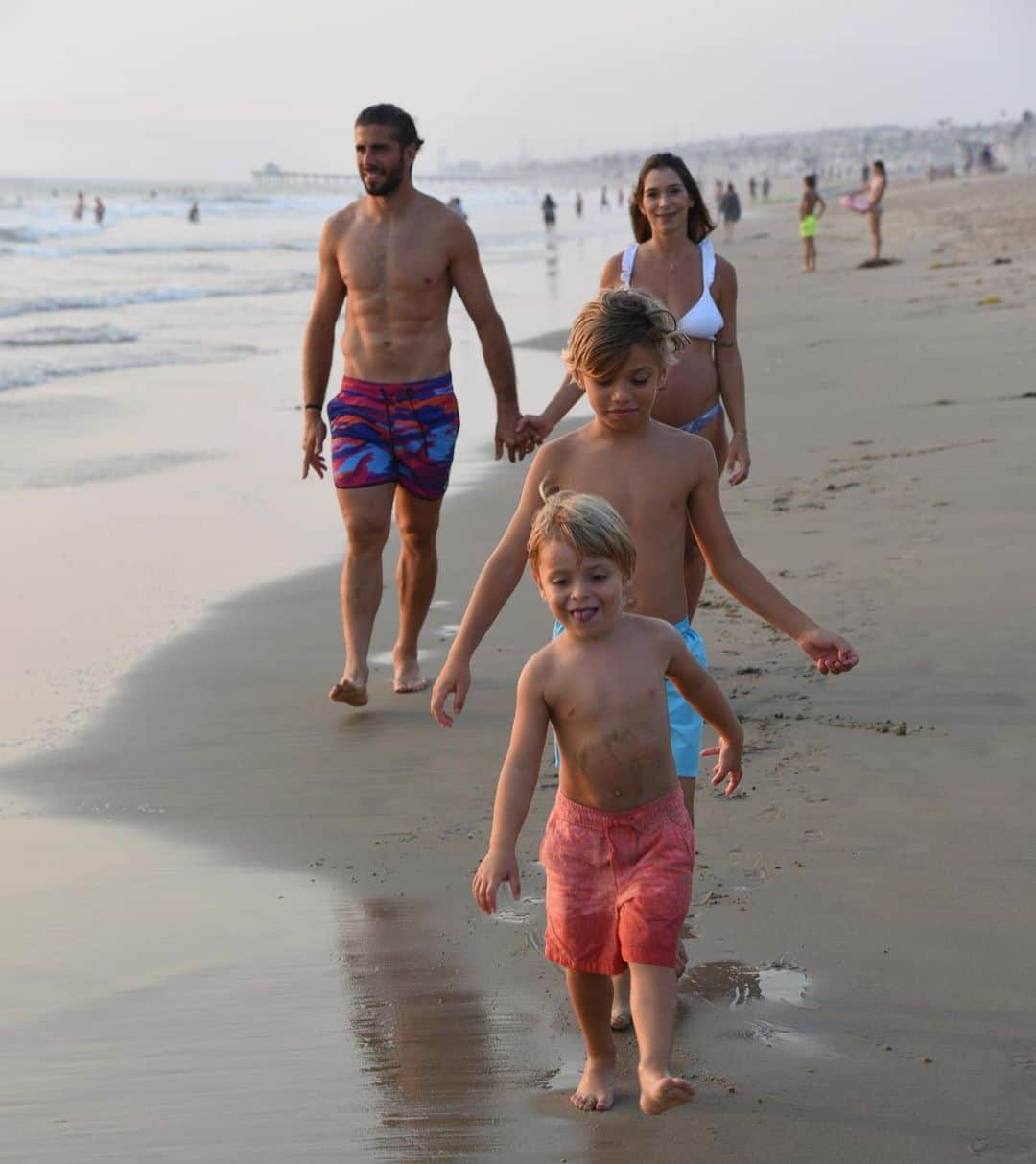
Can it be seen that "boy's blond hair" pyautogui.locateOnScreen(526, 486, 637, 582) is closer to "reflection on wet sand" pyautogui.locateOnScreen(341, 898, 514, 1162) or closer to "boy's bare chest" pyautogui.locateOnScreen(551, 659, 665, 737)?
"boy's bare chest" pyautogui.locateOnScreen(551, 659, 665, 737)

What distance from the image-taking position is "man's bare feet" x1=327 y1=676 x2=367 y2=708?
17.6ft

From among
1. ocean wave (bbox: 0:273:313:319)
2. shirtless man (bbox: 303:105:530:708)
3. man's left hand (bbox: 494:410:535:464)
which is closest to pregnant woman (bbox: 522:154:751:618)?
man's left hand (bbox: 494:410:535:464)

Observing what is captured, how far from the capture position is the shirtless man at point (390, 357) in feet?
18.5

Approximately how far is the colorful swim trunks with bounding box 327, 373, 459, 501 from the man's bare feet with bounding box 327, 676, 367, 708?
2.30ft

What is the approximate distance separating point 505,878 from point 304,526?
5752 millimetres

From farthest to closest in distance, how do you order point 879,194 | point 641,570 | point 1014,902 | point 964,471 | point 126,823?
point 879,194, point 964,471, point 126,823, point 1014,902, point 641,570

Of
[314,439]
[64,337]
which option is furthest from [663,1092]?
[64,337]

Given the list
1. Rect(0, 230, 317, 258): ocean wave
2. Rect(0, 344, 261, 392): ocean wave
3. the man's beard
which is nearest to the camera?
the man's beard

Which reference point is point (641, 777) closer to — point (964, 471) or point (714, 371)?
point (714, 371)

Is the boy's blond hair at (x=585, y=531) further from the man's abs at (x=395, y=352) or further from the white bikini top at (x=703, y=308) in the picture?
the man's abs at (x=395, y=352)

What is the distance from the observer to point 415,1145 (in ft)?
9.34

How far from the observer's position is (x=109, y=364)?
16109 millimetres

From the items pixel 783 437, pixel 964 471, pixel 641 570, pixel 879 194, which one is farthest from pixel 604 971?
pixel 879 194

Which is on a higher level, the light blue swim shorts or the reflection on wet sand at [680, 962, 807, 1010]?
the light blue swim shorts
